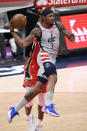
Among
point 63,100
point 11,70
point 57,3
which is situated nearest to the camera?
point 63,100

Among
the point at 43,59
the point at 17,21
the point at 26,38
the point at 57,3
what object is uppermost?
the point at 17,21

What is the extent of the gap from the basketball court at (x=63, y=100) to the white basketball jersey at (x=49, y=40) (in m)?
1.84

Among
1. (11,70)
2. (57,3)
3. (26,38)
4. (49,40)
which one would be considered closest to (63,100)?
(49,40)

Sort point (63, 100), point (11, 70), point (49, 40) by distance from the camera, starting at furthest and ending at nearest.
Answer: point (11, 70) → point (63, 100) → point (49, 40)

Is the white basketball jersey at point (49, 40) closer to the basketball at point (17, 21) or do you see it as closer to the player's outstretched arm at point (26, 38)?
the player's outstretched arm at point (26, 38)

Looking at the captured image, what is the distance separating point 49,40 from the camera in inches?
279

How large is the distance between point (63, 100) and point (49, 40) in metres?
3.59

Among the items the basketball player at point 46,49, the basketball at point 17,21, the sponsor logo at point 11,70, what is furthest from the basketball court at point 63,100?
the basketball at point 17,21

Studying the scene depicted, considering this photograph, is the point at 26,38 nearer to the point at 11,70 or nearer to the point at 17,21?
the point at 17,21

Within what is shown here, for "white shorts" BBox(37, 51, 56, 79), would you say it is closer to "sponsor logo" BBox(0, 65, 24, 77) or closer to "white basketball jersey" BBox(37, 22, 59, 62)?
"white basketball jersey" BBox(37, 22, 59, 62)

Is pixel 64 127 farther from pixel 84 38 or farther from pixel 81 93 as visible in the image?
pixel 84 38

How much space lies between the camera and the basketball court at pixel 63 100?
8.51 meters

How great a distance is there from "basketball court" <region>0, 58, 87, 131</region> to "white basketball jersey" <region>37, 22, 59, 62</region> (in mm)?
1843

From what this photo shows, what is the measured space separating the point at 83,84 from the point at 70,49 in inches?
155
